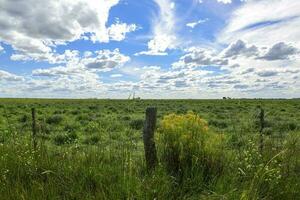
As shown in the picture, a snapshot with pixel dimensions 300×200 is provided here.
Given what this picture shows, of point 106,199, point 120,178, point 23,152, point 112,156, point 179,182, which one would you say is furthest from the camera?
point 23,152

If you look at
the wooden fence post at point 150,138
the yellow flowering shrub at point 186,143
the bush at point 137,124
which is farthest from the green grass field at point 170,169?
the bush at point 137,124

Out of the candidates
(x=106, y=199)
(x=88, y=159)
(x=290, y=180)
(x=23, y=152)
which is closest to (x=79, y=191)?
(x=106, y=199)

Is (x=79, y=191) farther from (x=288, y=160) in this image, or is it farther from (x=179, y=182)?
(x=288, y=160)

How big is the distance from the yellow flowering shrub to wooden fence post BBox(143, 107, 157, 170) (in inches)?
10.6

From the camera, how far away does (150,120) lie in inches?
297

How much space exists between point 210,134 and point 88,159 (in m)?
2.16

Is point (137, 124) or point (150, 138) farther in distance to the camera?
point (137, 124)

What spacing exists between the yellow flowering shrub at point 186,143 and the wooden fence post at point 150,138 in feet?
0.88

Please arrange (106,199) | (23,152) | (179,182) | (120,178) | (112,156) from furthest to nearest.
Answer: (23,152) < (112,156) < (179,182) < (120,178) < (106,199)

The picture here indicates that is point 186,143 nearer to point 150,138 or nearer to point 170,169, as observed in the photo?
point 170,169

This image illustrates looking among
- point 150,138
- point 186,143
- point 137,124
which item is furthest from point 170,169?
point 137,124

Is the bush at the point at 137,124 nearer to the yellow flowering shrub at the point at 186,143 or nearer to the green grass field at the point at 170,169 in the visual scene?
the green grass field at the point at 170,169

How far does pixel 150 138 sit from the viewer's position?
24.7 ft

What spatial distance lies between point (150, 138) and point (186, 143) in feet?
2.06
